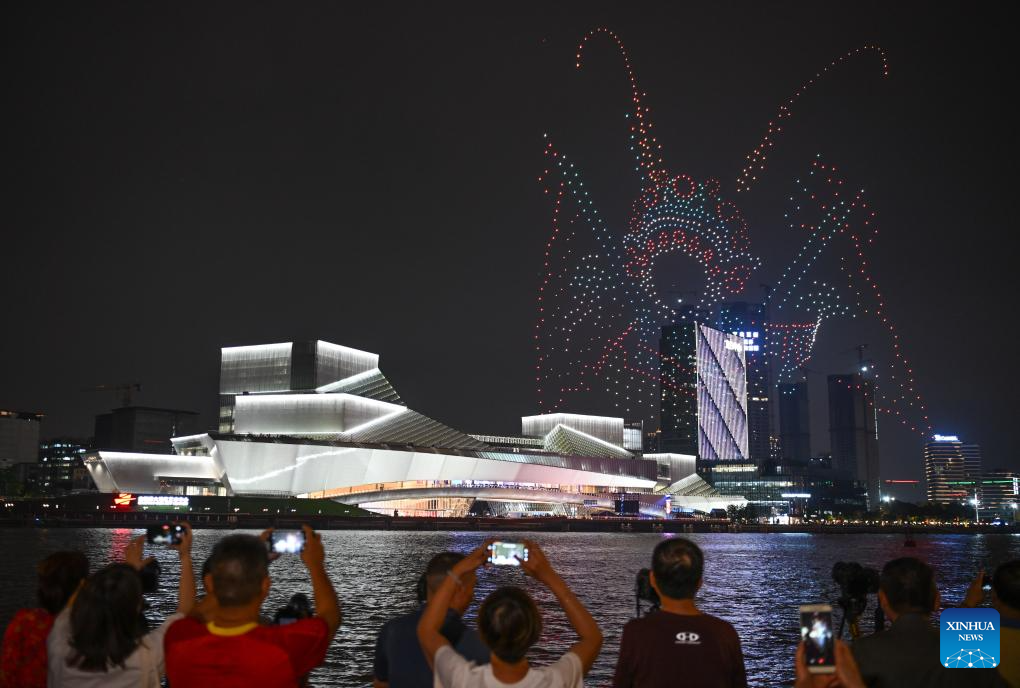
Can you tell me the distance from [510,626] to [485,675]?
316 millimetres

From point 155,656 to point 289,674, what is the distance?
1.44m

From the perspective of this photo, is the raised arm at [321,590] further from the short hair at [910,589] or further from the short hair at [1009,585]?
the short hair at [1009,585]

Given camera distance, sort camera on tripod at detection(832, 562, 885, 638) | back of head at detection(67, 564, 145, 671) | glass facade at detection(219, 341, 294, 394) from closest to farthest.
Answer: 1. back of head at detection(67, 564, 145, 671)
2. camera on tripod at detection(832, 562, 885, 638)
3. glass facade at detection(219, 341, 294, 394)

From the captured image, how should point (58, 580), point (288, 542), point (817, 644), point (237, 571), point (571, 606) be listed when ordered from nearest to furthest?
point (817, 644) → point (237, 571) → point (571, 606) → point (288, 542) → point (58, 580)

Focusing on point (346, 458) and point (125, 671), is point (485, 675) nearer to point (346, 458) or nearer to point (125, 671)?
point (125, 671)

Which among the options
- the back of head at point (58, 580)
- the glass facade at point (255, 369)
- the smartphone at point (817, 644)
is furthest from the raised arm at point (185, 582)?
the glass facade at point (255, 369)

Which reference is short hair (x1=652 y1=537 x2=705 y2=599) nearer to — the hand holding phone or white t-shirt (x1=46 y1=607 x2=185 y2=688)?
the hand holding phone

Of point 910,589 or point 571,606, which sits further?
point 910,589

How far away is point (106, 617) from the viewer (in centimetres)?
559

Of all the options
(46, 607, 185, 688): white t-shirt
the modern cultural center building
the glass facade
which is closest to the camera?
Answer: (46, 607, 185, 688): white t-shirt

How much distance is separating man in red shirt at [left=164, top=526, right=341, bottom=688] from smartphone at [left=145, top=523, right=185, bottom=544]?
4.06 ft

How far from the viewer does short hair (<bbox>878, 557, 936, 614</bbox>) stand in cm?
540

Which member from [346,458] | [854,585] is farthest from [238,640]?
[346,458]

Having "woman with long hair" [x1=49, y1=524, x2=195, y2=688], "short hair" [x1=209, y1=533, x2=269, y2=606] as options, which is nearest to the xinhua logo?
"short hair" [x1=209, y1=533, x2=269, y2=606]
